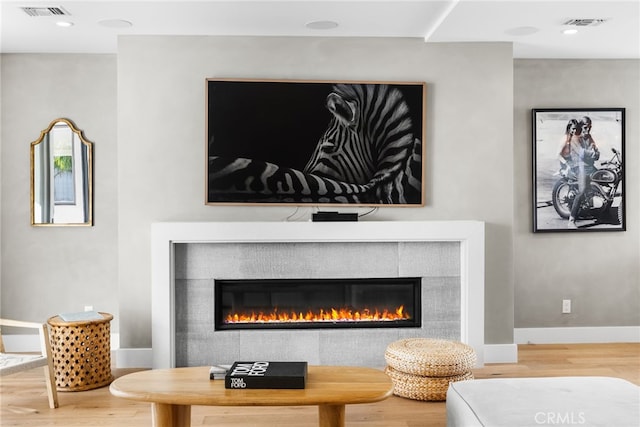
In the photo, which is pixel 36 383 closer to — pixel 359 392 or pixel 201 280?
pixel 201 280

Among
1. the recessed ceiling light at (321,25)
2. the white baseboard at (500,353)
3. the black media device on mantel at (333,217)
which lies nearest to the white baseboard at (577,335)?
the white baseboard at (500,353)

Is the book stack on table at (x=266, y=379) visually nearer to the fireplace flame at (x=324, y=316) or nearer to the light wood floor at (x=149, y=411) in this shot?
the light wood floor at (x=149, y=411)

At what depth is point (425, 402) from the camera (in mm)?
3488

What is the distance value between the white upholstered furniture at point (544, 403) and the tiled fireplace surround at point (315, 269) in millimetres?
1680

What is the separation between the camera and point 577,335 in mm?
4973

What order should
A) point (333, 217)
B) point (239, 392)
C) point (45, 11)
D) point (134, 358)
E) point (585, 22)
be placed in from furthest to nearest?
1. point (134, 358)
2. point (333, 217)
3. point (585, 22)
4. point (45, 11)
5. point (239, 392)

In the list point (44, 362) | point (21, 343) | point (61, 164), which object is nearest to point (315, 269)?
point (44, 362)

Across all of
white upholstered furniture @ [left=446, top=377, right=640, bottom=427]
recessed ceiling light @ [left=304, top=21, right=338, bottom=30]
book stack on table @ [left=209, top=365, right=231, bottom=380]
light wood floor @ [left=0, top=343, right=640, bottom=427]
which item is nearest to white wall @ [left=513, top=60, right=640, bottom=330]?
light wood floor @ [left=0, top=343, right=640, bottom=427]

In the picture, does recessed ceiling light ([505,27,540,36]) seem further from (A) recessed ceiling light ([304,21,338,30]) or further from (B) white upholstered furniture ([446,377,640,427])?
(B) white upholstered furniture ([446,377,640,427])

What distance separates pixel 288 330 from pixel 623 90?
3455mm

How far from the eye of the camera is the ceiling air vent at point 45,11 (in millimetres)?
3629

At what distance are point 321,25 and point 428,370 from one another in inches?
92.6

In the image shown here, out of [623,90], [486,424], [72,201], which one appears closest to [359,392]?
[486,424]

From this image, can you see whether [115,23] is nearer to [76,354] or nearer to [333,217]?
[333,217]
